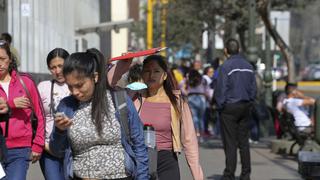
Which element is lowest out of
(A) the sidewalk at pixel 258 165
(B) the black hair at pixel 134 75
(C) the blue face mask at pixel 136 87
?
(A) the sidewalk at pixel 258 165

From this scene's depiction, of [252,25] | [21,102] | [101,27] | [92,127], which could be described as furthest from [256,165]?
[101,27]

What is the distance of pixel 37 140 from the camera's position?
619cm

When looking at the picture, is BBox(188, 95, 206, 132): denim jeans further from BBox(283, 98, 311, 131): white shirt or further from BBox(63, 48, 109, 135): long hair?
BBox(63, 48, 109, 135): long hair

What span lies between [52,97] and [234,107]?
4234mm

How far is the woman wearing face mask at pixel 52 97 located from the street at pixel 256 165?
15.3 feet

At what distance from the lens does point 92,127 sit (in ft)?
16.4

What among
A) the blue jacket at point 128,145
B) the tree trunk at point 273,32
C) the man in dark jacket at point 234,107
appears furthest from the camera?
the tree trunk at point 273,32

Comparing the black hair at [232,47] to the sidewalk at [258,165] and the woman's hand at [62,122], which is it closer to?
the sidewalk at [258,165]

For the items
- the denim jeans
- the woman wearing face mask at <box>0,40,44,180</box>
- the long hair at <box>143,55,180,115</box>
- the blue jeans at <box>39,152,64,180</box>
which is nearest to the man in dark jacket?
the long hair at <box>143,55,180,115</box>

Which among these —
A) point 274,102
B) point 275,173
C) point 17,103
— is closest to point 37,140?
point 17,103

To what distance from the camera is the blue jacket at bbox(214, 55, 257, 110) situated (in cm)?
1079

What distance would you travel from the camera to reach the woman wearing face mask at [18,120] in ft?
19.7

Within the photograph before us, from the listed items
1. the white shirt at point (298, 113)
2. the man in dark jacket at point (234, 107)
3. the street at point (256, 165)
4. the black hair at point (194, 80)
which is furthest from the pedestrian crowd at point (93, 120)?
the black hair at point (194, 80)

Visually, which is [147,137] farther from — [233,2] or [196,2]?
[196,2]
